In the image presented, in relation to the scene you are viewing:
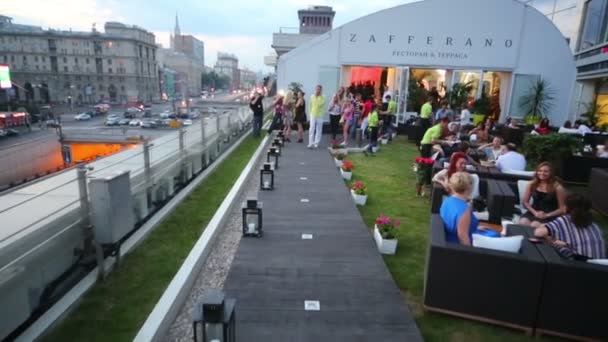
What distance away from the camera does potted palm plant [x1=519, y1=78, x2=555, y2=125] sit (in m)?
14.5

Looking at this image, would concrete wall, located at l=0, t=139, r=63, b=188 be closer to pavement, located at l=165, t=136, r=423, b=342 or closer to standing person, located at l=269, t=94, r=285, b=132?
standing person, located at l=269, t=94, r=285, b=132

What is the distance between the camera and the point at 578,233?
11.1 ft

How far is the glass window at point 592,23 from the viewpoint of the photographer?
18.6 m

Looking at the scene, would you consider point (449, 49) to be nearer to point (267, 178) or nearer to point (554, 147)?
point (554, 147)

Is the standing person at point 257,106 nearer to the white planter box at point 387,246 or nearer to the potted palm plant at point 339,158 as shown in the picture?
the potted palm plant at point 339,158

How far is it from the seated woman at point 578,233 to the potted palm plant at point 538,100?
1295cm

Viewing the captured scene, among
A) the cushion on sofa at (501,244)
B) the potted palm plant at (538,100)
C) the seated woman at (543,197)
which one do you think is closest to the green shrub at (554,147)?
the seated woman at (543,197)

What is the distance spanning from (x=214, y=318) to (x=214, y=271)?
1.60 meters

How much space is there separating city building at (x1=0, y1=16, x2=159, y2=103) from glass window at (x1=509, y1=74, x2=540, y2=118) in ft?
288

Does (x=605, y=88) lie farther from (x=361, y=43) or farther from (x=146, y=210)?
(x=146, y=210)

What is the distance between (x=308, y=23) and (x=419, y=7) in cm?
4297

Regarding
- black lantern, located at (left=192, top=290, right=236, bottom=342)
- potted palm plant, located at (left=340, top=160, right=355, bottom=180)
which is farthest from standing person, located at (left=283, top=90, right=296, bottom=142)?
black lantern, located at (left=192, top=290, right=236, bottom=342)

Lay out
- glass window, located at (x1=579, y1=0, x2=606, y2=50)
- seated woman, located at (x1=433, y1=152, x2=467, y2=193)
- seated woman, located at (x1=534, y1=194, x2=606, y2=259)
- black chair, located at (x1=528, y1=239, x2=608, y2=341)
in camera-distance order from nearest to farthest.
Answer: black chair, located at (x1=528, y1=239, x2=608, y2=341) → seated woman, located at (x1=534, y1=194, x2=606, y2=259) → seated woman, located at (x1=433, y1=152, x2=467, y2=193) → glass window, located at (x1=579, y1=0, x2=606, y2=50)

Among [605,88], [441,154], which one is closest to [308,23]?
[605,88]
